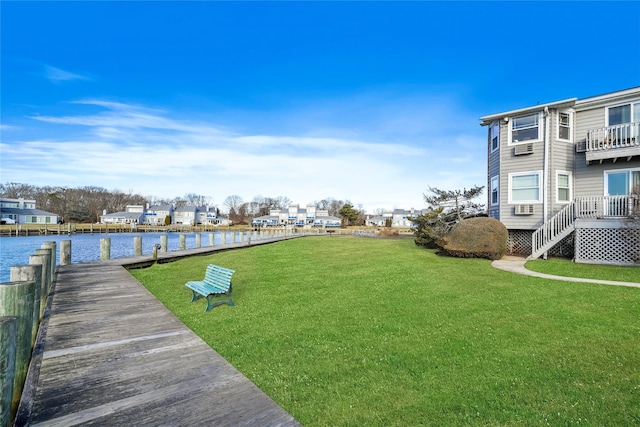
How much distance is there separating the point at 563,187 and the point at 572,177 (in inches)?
28.7

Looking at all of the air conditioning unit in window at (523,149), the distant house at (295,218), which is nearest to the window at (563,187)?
the air conditioning unit in window at (523,149)

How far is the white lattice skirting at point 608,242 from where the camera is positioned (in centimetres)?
1292

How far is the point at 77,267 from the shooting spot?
38.0 ft

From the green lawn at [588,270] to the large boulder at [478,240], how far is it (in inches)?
53.9

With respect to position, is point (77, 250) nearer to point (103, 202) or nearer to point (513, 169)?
point (513, 169)

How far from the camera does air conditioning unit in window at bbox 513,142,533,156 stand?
1658 cm

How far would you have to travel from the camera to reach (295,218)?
345 feet

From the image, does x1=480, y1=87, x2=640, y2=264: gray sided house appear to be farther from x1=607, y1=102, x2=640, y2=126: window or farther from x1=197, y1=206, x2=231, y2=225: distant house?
x1=197, y1=206, x2=231, y2=225: distant house

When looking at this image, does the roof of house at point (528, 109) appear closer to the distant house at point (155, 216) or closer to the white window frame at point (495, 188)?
the white window frame at point (495, 188)

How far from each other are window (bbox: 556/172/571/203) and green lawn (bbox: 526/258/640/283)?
4.13 m

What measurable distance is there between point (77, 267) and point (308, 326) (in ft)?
33.1

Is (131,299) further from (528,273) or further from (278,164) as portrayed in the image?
(278,164)

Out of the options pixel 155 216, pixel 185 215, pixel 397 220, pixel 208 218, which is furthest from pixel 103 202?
pixel 397 220

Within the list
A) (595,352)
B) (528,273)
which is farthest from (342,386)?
(528,273)
